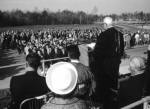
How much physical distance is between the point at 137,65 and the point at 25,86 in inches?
79.4

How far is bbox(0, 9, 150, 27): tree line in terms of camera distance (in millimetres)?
56031

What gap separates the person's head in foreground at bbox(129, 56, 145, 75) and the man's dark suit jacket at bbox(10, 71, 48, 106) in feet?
5.54

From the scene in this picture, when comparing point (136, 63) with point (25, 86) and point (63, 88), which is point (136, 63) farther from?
point (63, 88)

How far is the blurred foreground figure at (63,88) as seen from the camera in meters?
1.95

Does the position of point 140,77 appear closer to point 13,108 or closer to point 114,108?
point 114,108

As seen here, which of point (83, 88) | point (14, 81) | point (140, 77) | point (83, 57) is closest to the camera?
point (83, 88)

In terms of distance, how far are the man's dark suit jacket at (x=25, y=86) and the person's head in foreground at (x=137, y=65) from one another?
1.69 meters

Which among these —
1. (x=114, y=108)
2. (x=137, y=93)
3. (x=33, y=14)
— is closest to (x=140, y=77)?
(x=137, y=93)

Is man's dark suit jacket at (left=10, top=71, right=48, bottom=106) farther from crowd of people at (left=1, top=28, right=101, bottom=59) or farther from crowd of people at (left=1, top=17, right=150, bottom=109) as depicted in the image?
crowd of people at (left=1, top=28, right=101, bottom=59)

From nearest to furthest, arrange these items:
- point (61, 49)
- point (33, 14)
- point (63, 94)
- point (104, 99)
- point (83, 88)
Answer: point (63, 94) → point (83, 88) → point (104, 99) → point (61, 49) → point (33, 14)

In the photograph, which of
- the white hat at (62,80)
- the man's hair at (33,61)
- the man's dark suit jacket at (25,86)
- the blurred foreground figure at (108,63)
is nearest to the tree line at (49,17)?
the blurred foreground figure at (108,63)

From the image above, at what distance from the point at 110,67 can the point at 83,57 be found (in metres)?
0.80

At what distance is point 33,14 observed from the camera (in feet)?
233

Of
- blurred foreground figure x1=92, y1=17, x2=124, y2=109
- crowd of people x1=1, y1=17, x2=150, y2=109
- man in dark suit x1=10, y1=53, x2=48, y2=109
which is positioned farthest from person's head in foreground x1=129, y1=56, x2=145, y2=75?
man in dark suit x1=10, y1=53, x2=48, y2=109
